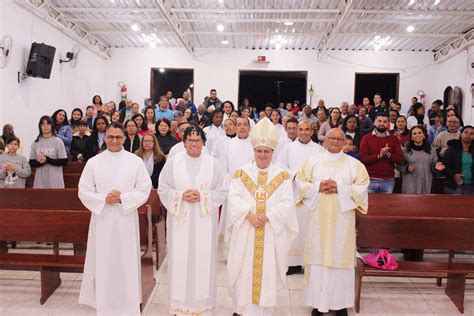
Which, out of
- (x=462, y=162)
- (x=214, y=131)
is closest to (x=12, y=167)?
(x=214, y=131)

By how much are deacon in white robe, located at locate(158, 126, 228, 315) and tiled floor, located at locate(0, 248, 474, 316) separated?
0.33 m

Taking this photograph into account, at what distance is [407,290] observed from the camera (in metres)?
4.48

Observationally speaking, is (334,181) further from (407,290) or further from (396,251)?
(396,251)

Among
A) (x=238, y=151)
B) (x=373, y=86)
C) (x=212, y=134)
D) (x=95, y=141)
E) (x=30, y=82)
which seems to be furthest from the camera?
(x=373, y=86)

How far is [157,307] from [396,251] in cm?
332

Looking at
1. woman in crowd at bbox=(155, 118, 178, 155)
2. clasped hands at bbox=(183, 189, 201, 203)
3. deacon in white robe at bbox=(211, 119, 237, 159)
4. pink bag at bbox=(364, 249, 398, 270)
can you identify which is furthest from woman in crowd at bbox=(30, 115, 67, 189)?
pink bag at bbox=(364, 249, 398, 270)

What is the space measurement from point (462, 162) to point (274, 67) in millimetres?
9660

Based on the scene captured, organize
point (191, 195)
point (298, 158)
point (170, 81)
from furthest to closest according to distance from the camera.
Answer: point (170, 81) < point (298, 158) < point (191, 195)

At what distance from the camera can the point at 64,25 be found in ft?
36.4

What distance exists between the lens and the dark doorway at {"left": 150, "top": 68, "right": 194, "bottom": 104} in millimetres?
15023

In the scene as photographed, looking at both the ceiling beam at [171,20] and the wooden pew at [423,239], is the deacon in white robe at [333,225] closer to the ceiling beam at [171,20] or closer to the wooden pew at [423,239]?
the wooden pew at [423,239]

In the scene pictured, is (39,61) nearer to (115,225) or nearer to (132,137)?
(132,137)

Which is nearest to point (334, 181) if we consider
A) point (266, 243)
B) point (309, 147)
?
point (266, 243)

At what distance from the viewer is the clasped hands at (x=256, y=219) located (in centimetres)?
341
